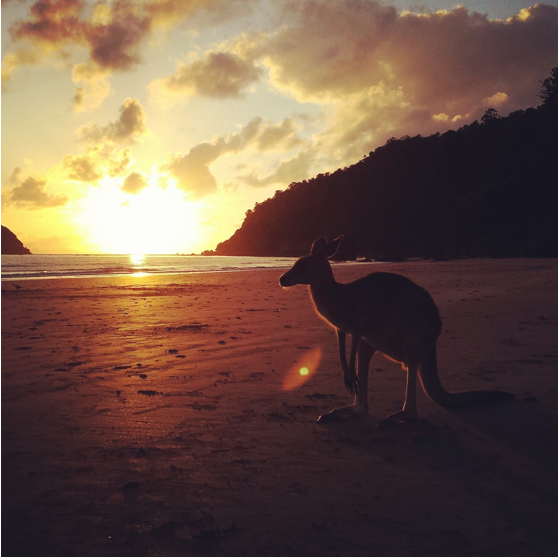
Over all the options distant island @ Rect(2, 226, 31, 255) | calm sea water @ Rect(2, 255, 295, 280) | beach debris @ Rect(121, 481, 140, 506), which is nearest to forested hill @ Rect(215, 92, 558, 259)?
calm sea water @ Rect(2, 255, 295, 280)

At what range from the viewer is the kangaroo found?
354cm

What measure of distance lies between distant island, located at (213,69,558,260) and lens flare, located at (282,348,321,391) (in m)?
21.6

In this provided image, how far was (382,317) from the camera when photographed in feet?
11.7

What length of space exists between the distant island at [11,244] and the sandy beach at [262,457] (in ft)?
540

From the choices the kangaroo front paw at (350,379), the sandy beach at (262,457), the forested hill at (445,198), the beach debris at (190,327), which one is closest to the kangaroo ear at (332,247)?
the kangaroo front paw at (350,379)

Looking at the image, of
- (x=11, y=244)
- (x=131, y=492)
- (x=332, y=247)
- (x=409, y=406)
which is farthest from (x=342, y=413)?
(x=11, y=244)

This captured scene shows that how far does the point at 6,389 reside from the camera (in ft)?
14.5

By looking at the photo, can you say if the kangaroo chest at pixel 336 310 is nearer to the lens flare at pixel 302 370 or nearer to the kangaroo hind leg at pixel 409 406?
the kangaroo hind leg at pixel 409 406

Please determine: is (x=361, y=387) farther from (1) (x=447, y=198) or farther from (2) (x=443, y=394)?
(1) (x=447, y=198)

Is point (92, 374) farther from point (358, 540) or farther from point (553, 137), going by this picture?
point (553, 137)

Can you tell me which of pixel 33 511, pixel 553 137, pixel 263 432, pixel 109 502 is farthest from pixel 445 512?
pixel 553 137

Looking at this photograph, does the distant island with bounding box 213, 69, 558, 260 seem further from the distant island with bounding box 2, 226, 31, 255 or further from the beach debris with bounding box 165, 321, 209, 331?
the distant island with bounding box 2, 226, 31, 255

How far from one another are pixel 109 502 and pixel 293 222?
339 feet

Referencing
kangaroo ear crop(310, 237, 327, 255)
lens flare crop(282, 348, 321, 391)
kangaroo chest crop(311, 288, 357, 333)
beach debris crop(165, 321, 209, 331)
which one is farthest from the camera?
beach debris crop(165, 321, 209, 331)
